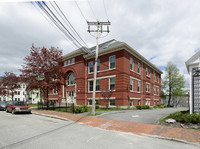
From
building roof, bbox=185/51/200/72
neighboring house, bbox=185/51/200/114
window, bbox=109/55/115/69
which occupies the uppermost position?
window, bbox=109/55/115/69

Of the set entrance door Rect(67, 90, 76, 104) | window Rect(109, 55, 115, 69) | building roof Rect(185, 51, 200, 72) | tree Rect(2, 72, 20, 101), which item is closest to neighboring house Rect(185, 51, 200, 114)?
building roof Rect(185, 51, 200, 72)

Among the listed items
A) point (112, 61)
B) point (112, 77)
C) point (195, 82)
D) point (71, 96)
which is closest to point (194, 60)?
point (195, 82)

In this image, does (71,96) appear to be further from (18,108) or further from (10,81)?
(10,81)

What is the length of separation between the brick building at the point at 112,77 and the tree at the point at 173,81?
7825 mm

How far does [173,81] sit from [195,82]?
29875 mm

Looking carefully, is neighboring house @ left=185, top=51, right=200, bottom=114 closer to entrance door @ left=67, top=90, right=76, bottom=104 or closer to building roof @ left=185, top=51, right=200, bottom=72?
building roof @ left=185, top=51, right=200, bottom=72

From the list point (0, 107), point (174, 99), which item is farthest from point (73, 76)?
point (174, 99)

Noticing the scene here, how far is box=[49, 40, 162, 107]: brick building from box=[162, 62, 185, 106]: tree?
7.83 m

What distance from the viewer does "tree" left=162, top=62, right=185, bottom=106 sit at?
124ft

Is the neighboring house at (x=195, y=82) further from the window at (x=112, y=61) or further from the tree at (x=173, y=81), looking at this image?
the tree at (x=173, y=81)

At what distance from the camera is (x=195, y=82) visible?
38.0ft

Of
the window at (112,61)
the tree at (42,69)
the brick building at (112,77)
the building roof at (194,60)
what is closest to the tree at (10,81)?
the brick building at (112,77)

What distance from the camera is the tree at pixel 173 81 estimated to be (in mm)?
37925

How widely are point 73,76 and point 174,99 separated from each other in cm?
3278
